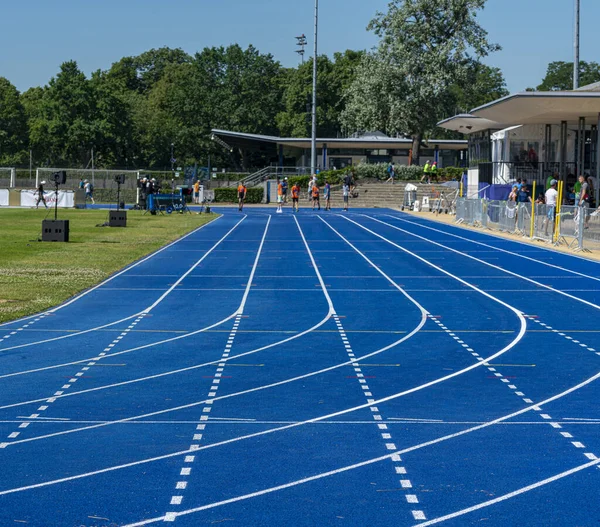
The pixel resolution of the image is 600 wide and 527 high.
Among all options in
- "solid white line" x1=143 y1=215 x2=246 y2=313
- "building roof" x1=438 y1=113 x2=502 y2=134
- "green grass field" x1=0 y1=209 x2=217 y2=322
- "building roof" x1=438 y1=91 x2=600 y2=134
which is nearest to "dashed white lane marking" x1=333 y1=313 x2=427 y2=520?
"solid white line" x1=143 y1=215 x2=246 y2=313

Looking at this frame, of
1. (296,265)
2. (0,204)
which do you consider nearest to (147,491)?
(296,265)

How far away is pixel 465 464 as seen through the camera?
6742 mm

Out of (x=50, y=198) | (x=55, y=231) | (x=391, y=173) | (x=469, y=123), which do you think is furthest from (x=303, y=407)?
(x=391, y=173)

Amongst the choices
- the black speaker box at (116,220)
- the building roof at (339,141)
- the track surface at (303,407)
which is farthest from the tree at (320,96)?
the track surface at (303,407)

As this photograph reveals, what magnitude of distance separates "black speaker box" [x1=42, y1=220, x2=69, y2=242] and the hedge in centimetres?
4008

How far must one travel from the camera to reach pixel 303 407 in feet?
28.0

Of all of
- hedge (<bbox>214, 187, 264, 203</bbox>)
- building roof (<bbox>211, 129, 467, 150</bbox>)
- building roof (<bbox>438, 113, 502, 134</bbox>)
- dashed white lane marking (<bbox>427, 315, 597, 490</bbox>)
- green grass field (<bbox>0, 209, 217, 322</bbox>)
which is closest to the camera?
dashed white lane marking (<bbox>427, 315, 597, 490</bbox>)

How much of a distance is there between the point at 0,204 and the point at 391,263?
1726 inches

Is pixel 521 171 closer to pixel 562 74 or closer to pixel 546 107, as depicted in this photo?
pixel 546 107

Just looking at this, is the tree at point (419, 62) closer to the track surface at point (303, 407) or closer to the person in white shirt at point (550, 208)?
the person in white shirt at point (550, 208)

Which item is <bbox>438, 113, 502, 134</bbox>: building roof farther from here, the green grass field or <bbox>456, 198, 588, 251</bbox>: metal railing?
the green grass field

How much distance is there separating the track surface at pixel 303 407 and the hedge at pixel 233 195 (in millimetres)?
50496

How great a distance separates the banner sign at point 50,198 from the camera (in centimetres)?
6047

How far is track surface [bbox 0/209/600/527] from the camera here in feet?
19.3
